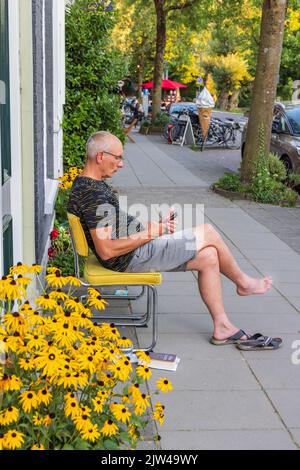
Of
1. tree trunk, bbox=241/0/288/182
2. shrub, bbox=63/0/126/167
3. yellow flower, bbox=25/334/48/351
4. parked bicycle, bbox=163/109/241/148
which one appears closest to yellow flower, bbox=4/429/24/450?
yellow flower, bbox=25/334/48/351

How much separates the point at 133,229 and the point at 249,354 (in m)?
1.16

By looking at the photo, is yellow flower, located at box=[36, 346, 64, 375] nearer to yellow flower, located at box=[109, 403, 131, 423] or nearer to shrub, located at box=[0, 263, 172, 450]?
shrub, located at box=[0, 263, 172, 450]

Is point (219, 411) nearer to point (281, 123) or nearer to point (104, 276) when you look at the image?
point (104, 276)

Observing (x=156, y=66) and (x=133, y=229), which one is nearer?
(x=133, y=229)

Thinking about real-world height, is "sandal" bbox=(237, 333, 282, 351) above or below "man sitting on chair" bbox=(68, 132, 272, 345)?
below

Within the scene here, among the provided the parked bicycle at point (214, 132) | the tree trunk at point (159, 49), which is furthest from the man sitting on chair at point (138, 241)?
the tree trunk at point (159, 49)

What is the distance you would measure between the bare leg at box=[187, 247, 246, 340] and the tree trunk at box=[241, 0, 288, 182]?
7.15 m

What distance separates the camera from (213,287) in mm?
4660

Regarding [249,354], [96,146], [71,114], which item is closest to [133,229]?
[96,146]

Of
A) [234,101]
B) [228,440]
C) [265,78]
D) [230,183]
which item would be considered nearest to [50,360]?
[228,440]

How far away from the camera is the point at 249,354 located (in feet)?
14.9

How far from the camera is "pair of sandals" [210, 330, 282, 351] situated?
15.1ft

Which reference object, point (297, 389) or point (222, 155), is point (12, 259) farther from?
point (222, 155)

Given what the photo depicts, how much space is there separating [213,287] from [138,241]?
2.23 ft
